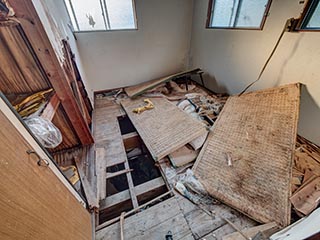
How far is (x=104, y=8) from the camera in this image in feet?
8.69

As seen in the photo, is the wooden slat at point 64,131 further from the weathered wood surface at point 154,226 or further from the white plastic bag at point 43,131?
the weathered wood surface at point 154,226

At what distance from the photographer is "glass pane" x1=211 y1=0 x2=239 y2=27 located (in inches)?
97.1

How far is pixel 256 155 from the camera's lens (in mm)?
1605

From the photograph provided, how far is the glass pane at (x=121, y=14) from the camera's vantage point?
2672 millimetres

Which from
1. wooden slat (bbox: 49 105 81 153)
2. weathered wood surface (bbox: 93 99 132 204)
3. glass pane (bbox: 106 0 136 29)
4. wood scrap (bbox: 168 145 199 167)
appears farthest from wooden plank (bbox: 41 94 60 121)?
glass pane (bbox: 106 0 136 29)

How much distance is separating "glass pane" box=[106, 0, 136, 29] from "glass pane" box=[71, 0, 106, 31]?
0.57 feet

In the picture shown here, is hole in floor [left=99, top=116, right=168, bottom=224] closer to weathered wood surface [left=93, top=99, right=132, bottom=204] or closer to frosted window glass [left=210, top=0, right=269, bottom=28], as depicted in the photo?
weathered wood surface [left=93, top=99, right=132, bottom=204]

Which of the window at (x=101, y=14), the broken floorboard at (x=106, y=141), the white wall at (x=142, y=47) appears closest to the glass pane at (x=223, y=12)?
the white wall at (x=142, y=47)

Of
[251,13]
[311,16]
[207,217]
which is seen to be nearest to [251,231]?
[207,217]

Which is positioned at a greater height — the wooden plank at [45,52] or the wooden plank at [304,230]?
the wooden plank at [45,52]

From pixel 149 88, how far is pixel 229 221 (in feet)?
7.86

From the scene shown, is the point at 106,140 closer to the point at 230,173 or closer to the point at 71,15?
the point at 230,173

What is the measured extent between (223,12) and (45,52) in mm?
2760

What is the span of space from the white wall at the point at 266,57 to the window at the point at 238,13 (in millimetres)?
97
